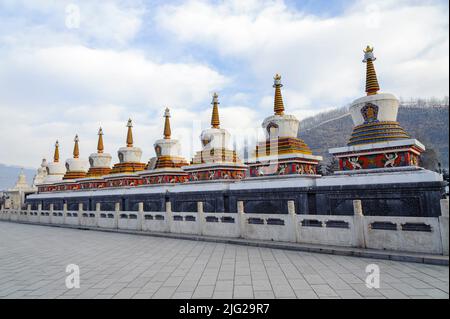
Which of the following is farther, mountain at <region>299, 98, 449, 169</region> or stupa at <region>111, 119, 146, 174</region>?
mountain at <region>299, 98, 449, 169</region>

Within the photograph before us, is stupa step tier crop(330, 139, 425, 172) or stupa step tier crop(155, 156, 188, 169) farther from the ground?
stupa step tier crop(155, 156, 188, 169)

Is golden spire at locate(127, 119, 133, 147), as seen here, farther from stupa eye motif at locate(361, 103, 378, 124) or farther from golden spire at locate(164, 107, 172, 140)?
stupa eye motif at locate(361, 103, 378, 124)

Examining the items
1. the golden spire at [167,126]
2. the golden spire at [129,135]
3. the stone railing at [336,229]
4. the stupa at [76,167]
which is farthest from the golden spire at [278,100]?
the stupa at [76,167]

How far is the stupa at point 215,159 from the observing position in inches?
705

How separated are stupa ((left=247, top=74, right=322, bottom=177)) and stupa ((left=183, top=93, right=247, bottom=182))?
2243 mm

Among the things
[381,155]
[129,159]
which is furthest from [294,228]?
[129,159]

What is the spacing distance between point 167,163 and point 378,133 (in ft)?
48.8

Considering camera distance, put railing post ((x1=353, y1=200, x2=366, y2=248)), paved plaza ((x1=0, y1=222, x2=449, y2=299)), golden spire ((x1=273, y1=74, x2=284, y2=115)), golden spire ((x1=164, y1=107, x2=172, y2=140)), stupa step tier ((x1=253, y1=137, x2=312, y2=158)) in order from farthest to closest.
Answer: golden spire ((x1=164, y1=107, x2=172, y2=140)) < golden spire ((x1=273, y1=74, x2=284, y2=115)) < stupa step tier ((x1=253, y1=137, x2=312, y2=158)) < railing post ((x1=353, y1=200, x2=366, y2=248)) < paved plaza ((x1=0, y1=222, x2=449, y2=299))

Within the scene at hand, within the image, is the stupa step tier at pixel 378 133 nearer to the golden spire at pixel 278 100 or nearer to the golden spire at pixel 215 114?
the golden spire at pixel 278 100

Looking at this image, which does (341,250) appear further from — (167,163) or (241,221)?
(167,163)

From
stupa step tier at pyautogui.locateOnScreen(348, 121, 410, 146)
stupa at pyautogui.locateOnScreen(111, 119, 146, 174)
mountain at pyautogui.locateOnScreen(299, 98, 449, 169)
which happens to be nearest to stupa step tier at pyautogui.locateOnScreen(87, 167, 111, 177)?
stupa at pyautogui.locateOnScreen(111, 119, 146, 174)

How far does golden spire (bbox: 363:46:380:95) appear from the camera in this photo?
1423cm

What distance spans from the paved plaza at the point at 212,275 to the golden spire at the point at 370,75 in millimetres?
9258
